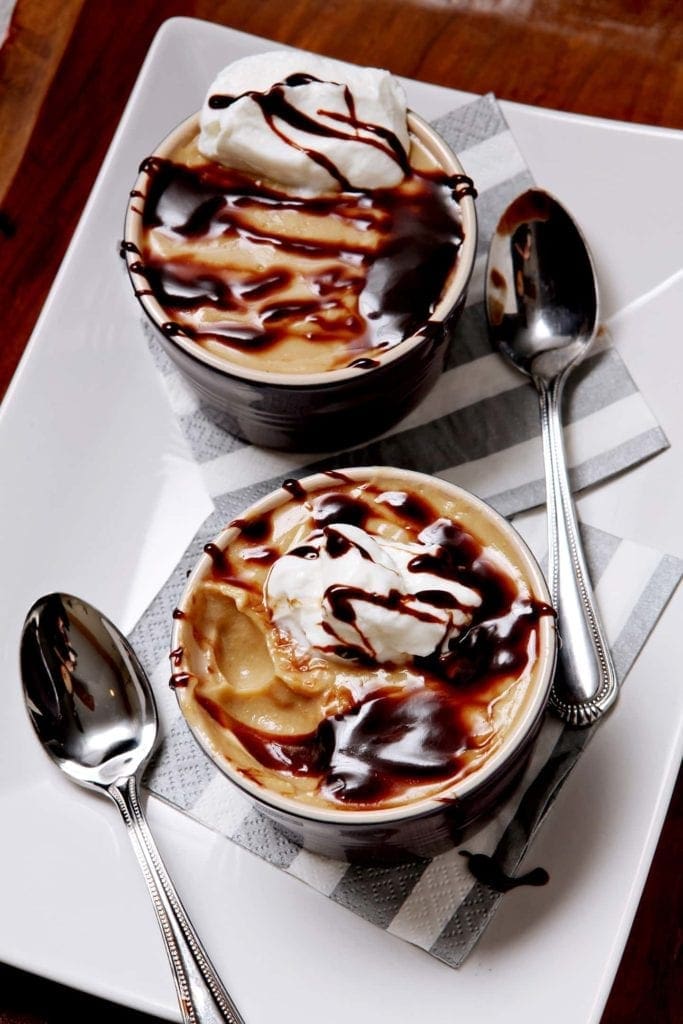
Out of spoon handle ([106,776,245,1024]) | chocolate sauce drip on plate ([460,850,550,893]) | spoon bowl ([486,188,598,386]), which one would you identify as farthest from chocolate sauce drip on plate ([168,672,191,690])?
spoon bowl ([486,188,598,386])

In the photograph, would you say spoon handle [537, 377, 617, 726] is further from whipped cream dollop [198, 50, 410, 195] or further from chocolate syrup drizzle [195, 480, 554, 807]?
whipped cream dollop [198, 50, 410, 195]

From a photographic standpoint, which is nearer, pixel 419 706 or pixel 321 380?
pixel 419 706

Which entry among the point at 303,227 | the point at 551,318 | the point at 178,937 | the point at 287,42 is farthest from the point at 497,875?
the point at 287,42

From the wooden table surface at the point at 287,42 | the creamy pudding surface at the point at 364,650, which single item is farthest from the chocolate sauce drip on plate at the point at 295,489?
the wooden table surface at the point at 287,42

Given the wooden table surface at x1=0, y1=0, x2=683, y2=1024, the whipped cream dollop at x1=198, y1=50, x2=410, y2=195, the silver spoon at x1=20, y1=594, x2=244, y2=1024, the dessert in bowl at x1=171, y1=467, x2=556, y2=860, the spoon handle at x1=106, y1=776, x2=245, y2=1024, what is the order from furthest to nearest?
the wooden table surface at x1=0, y1=0, x2=683, y2=1024 → the whipped cream dollop at x1=198, y1=50, x2=410, y2=195 → the silver spoon at x1=20, y1=594, x2=244, y2=1024 → the spoon handle at x1=106, y1=776, x2=245, y2=1024 → the dessert in bowl at x1=171, y1=467, x2=556, y2=860

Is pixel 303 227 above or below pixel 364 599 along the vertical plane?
above

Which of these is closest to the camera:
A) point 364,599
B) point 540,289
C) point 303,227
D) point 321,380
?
point 364,599

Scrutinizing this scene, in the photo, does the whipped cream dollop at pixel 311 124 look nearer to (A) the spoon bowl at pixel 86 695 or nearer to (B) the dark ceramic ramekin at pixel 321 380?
(B) the dark ceramic ramekin at pixel 321 380

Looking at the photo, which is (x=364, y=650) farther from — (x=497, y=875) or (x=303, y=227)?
(x=303, y=227)
